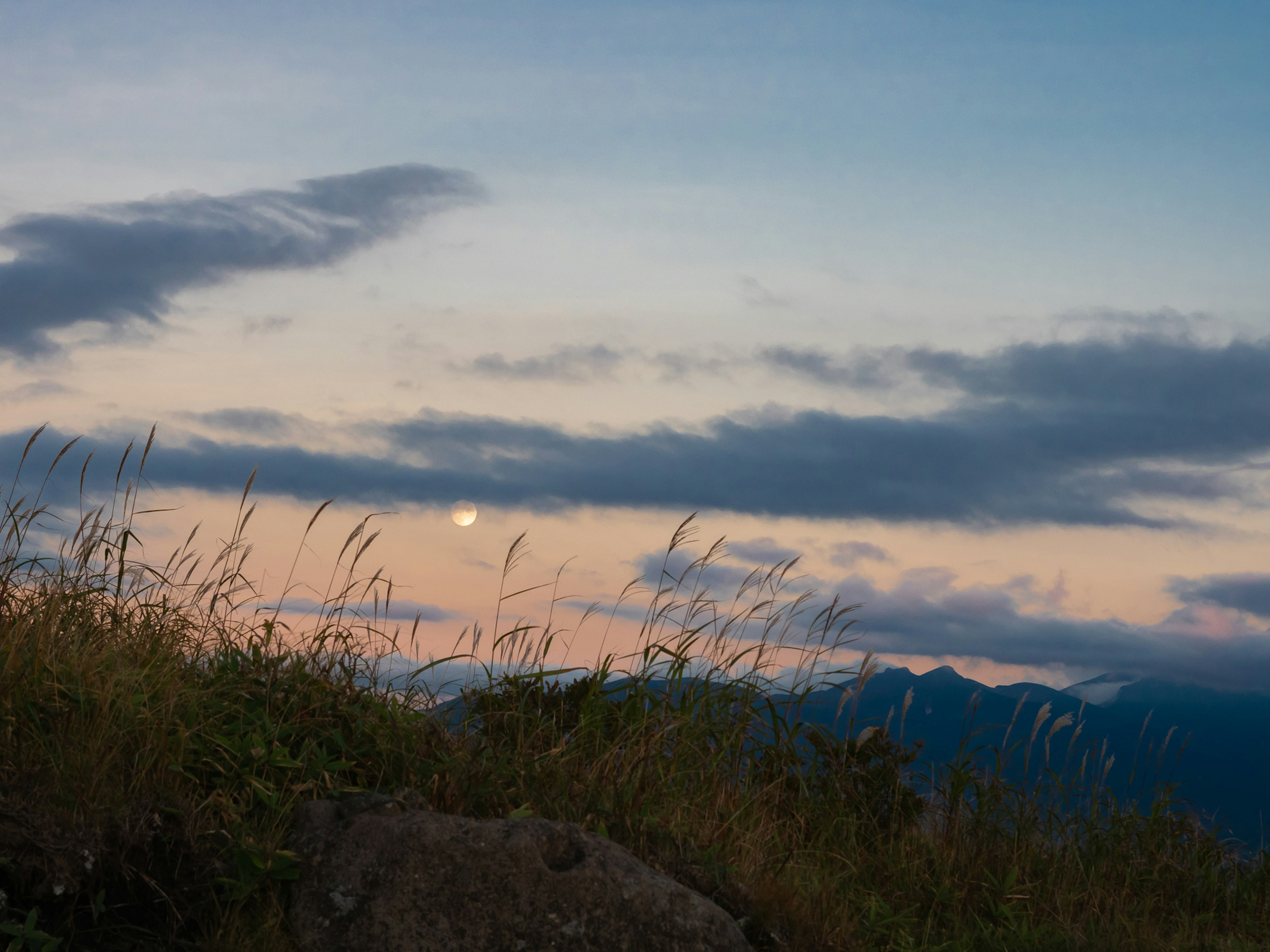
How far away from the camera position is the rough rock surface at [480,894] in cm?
363

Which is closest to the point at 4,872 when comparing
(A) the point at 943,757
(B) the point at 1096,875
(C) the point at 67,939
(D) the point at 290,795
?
(C) the point at 67,939

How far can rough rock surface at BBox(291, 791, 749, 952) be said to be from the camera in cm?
363

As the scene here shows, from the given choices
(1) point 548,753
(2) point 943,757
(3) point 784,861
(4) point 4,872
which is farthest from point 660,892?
(2) point 943,757

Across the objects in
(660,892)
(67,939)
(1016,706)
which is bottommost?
(67,939)

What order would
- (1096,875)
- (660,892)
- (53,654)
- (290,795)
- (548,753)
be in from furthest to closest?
(1096,875) < (548,753) < (53,654) < (290,795) < (660,892)

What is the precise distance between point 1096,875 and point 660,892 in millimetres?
4103

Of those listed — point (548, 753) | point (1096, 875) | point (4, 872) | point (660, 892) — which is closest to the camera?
point (4, 872)

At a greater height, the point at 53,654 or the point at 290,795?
the point at 53,654

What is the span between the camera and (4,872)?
3543mm

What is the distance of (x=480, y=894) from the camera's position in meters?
3.67

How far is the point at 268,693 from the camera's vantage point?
4652mm

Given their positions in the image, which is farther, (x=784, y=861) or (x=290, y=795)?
(x=784, y=861)

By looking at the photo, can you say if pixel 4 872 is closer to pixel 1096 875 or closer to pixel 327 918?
pixel 327 918

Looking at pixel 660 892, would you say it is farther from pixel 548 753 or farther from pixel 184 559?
pixel 184 559
